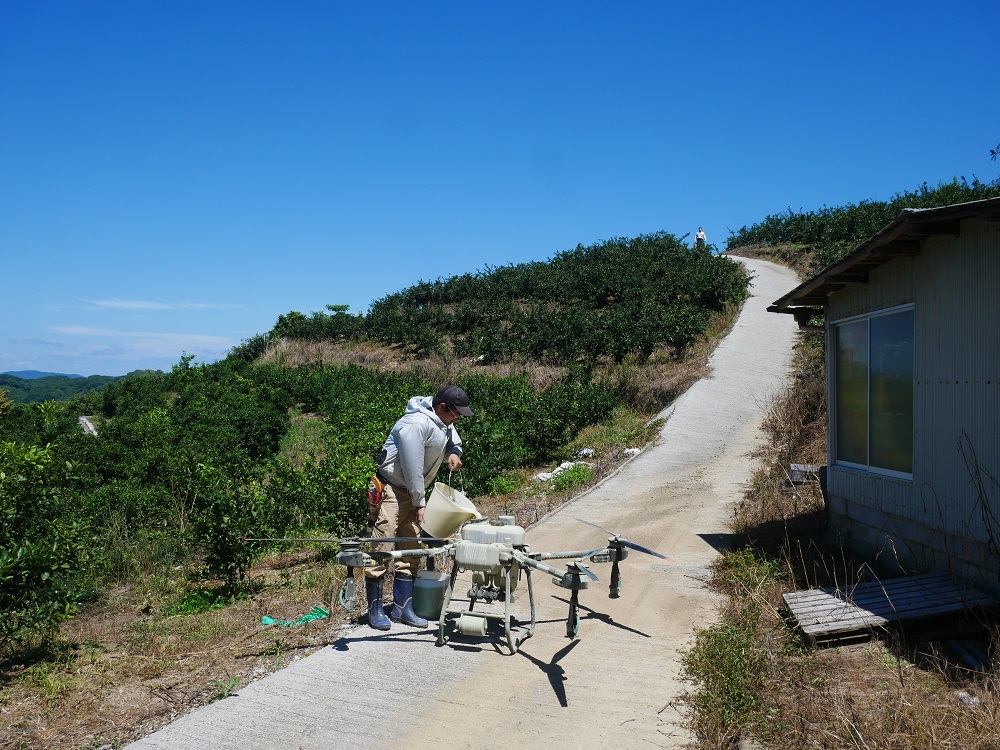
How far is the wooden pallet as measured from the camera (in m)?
5.34

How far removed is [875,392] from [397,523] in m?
4.88

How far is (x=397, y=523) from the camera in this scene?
580 centimetres

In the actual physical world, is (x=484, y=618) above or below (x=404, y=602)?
above

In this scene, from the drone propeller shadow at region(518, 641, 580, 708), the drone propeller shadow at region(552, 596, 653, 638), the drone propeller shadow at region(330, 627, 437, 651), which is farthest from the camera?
the drone propeller shadow at region(552, 596, 653, 638)

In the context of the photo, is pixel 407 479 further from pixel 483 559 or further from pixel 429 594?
pixel 483 559

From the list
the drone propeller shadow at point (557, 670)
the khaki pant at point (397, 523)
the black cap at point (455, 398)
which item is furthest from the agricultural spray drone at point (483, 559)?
the black cap at point (455, 398)

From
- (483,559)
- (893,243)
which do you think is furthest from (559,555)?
(893,243)

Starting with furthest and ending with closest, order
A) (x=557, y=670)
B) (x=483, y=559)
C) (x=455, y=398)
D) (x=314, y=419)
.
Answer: (x=314, y=419) < (x=455, y=398) < (x=557, y=670) < (x=483, y=559)

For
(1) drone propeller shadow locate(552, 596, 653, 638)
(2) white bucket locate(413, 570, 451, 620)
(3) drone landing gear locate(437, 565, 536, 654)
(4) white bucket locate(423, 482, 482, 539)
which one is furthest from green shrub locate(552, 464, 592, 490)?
(2) white bucket locate(413, 570, 451, 620)

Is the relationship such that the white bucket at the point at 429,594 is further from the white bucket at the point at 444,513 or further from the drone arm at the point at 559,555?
the drone arm at the point at 559,555

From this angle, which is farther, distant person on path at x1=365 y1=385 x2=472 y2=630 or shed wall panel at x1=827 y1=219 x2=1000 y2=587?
shed wall panel at x1=827 y1=219 x2=1000 y2=587

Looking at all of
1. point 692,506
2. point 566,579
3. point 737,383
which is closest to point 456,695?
point 566,579

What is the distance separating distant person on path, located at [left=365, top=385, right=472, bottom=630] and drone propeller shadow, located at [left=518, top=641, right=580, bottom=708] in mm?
1013

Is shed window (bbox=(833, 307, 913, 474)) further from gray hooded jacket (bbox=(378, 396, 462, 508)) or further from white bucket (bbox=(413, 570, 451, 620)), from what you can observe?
white bucket (bbox=(413, 570, 451, 620))
